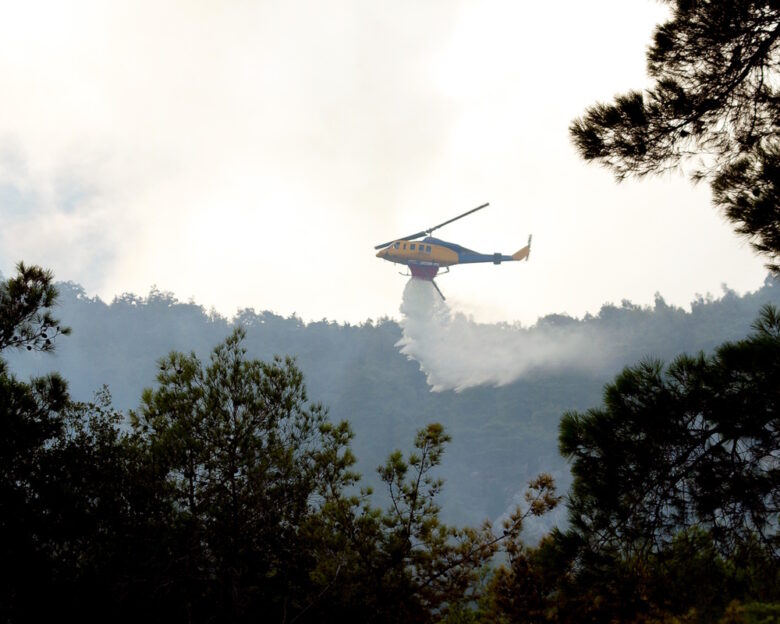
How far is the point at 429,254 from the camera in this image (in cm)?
7544

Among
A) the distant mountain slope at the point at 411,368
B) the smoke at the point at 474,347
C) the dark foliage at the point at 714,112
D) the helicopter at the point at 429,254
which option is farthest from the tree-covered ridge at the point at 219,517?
the smoke at the point at 474,347

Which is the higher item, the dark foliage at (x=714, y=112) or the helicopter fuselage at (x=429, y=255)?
the helicopter fuselage at (x=429, y=255)

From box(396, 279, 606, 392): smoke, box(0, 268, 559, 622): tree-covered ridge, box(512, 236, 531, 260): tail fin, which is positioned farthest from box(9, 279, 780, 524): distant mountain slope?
box(0, 268, 559, 622): tree-covered ridge

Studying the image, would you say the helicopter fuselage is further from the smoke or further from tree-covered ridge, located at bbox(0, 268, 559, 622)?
tree-covered ridge, located at bbox(0, 268, 559, 622)

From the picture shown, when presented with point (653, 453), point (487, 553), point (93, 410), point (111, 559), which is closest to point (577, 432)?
point (653, 453)

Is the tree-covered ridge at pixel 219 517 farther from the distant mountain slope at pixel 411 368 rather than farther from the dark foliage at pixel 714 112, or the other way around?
the distant mountain slope at pixel 411 368

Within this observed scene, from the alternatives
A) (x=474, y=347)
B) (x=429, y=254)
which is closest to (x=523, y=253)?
(x=429, y=254)

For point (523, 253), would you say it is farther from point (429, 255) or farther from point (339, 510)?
point (339, 510)

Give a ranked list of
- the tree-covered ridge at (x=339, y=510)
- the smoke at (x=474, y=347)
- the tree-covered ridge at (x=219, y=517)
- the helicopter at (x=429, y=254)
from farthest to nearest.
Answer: the smoke at (x=474, y=347) → the helicopter at (x=429, y=254) → the tree-covered ridge at (x=219, y=517) → the tree-covered ridge at (x=339, y=510)

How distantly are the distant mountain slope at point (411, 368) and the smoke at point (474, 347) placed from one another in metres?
1.11

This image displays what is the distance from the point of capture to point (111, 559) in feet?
37.8

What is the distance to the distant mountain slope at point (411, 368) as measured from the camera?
4368 inches

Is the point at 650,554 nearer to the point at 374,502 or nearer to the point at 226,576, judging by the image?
the point at 226,576

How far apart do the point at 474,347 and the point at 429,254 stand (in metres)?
59.3
